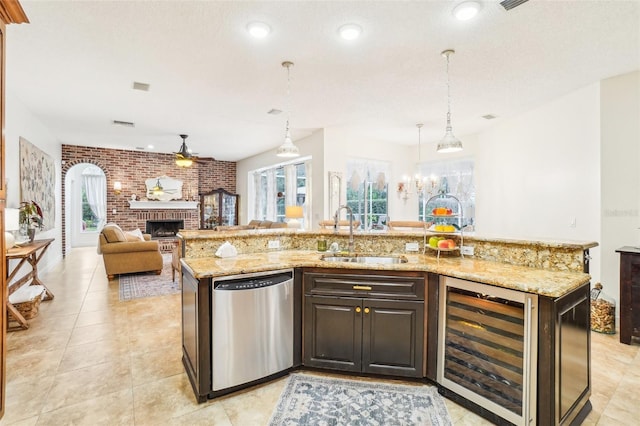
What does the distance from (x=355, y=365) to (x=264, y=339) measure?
0.71m

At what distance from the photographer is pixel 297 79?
3.55m

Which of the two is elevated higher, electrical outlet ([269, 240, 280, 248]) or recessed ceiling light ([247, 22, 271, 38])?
recessed ceiling light ([247, 22, 271, 38])

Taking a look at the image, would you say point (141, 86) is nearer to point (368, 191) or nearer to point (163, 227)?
point (368, 191)

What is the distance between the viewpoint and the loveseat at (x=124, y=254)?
17.4ft

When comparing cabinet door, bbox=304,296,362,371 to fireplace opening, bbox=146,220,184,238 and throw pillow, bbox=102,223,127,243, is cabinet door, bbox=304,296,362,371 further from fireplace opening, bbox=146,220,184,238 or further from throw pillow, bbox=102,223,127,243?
fireplace opening, bbox=146,220,184,238

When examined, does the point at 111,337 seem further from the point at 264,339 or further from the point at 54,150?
the point at 54,150

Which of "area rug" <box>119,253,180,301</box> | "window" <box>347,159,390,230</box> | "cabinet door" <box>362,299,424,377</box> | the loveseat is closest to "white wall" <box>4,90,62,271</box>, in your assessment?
the loveseat

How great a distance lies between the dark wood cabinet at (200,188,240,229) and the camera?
32.7 feet

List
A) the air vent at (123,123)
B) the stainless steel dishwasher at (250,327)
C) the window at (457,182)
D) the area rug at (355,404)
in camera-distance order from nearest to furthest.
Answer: the area rug at (355,404), the stainless steel dishwasher at (250,327), the air vent at (123,123), the window at (457,182)

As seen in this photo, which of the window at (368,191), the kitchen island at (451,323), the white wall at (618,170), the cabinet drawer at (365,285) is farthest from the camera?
the window at (368,191)

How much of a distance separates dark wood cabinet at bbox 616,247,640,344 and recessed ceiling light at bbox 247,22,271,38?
3813 millimetres

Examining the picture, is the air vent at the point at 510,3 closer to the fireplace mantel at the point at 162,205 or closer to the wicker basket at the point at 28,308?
the wicker basket at the point at 28,308

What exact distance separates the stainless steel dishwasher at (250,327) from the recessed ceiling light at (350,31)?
6.47 ft

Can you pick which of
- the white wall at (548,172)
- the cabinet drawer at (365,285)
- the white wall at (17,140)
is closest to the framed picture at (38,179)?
the white wall at (17,140)
